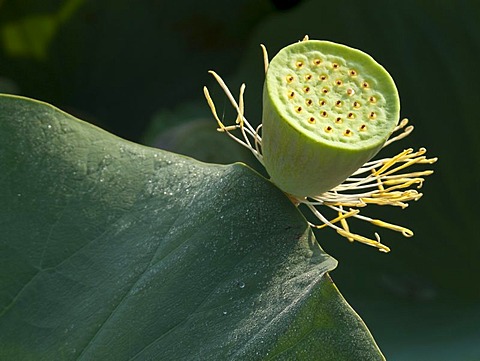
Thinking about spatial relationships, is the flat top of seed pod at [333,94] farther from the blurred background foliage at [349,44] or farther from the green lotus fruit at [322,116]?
the blurred background foliage at [349,44]

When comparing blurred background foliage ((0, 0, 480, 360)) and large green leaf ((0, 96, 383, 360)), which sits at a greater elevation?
large green leaf ((0, 96, 383, 360))

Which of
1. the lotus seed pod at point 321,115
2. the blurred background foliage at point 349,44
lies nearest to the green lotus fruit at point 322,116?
the lotus seed pod at point 321,115

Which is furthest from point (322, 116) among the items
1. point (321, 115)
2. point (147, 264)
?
point (147, 264)

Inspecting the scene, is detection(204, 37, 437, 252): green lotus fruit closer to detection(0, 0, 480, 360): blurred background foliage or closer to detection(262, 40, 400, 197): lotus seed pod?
detection(262, 40, 400, 197): lotus seed pod

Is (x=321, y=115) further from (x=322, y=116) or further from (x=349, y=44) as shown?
(x=349, y=44)

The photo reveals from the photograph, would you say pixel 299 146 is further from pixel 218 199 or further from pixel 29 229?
pixel 29 229

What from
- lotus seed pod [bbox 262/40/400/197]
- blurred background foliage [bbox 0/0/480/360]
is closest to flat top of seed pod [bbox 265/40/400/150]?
lotus seed pod [bbox 262/40/400/197]
